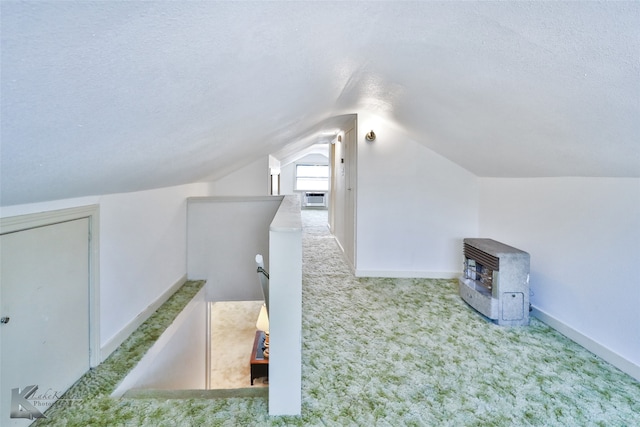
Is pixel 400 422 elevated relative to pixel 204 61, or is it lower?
lower

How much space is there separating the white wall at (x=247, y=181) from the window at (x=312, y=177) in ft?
21.6

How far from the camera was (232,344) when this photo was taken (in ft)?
16.8

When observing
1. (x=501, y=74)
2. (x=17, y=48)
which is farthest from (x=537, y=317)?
(x=17, y=48)

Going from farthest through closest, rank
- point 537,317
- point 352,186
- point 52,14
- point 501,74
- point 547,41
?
point 352,186, point 537,317, point 501,74, point 547,41, point 52,14

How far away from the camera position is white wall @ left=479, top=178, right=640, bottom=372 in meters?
1.98

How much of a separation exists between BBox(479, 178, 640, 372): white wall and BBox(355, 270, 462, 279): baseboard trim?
33.7 inches

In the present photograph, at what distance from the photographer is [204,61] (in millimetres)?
1069

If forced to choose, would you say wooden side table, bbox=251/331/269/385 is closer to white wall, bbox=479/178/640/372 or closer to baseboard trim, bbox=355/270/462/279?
baseboard trim, bbox=355/270/462/279

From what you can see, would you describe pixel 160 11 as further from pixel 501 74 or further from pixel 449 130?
pixel 449 130

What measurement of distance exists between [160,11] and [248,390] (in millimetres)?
1810

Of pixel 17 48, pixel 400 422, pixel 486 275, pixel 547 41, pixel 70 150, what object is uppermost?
pixel 547 41

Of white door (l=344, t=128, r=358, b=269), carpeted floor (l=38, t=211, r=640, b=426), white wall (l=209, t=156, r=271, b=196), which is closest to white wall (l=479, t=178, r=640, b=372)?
carpeted floor (l=38, t=211, r=640, b=426)

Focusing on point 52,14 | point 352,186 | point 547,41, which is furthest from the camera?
point 352,186

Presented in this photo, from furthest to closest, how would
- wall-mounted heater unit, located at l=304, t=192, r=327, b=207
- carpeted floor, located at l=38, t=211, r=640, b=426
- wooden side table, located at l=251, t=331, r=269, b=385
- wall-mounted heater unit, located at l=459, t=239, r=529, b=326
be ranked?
wall-mounted heater unit, located at l=304, t=192, r=327, b=207 < wooden side table, located at l=251, t=331, r=269, b=385 < wall-mounted heater unit, located at l=459, t=239, r=529, b=326 < carpeted floor, located at l=38, t=211, r=640, b=426
